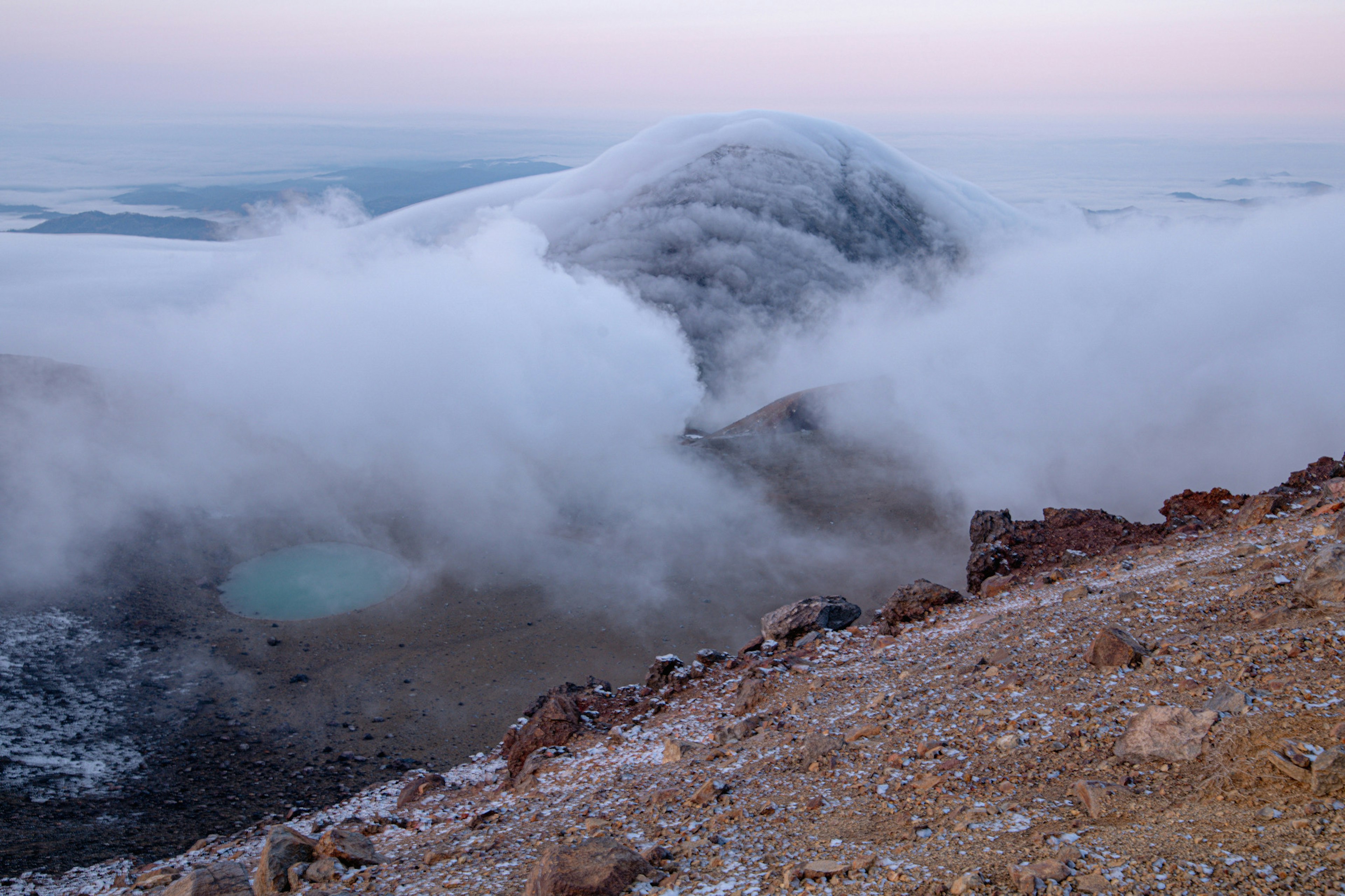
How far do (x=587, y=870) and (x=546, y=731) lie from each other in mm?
5937

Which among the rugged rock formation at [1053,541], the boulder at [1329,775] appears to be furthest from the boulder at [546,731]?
the boulder at [1329,775]

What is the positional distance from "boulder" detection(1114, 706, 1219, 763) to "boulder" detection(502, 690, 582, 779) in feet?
23.0

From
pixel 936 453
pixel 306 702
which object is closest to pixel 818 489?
pixel 936 453

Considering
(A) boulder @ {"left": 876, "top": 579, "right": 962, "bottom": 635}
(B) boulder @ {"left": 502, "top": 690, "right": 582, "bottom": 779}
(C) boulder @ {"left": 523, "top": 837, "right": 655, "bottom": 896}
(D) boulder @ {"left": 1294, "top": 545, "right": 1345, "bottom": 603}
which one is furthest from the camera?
(A) boulder @ {"left": 876, "top": 579, "right": 962, "bottom": 635}

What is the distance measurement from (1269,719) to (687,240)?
5116 cm

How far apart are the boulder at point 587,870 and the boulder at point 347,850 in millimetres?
2130

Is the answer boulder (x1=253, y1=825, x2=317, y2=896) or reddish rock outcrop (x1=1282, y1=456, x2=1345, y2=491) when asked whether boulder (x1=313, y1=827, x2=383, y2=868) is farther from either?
reddish rock outcrop (x1=1282, y1=456, x2=1345, y2=491)

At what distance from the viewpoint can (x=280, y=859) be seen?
703cm

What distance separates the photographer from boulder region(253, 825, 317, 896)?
→ 6.89 meters

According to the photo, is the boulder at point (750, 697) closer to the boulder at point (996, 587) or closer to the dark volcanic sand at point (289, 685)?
the boulder at point (996, 587)

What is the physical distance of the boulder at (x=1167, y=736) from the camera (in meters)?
6.17

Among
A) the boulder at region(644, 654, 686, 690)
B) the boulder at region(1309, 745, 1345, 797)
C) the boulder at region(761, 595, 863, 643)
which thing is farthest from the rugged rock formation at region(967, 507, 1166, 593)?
the boulder at region(1309, 745, 1345, 797)

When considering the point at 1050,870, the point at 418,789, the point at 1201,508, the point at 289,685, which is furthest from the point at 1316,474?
the point at 289,685

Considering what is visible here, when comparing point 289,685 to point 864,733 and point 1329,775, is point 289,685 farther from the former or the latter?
point 1329,775
